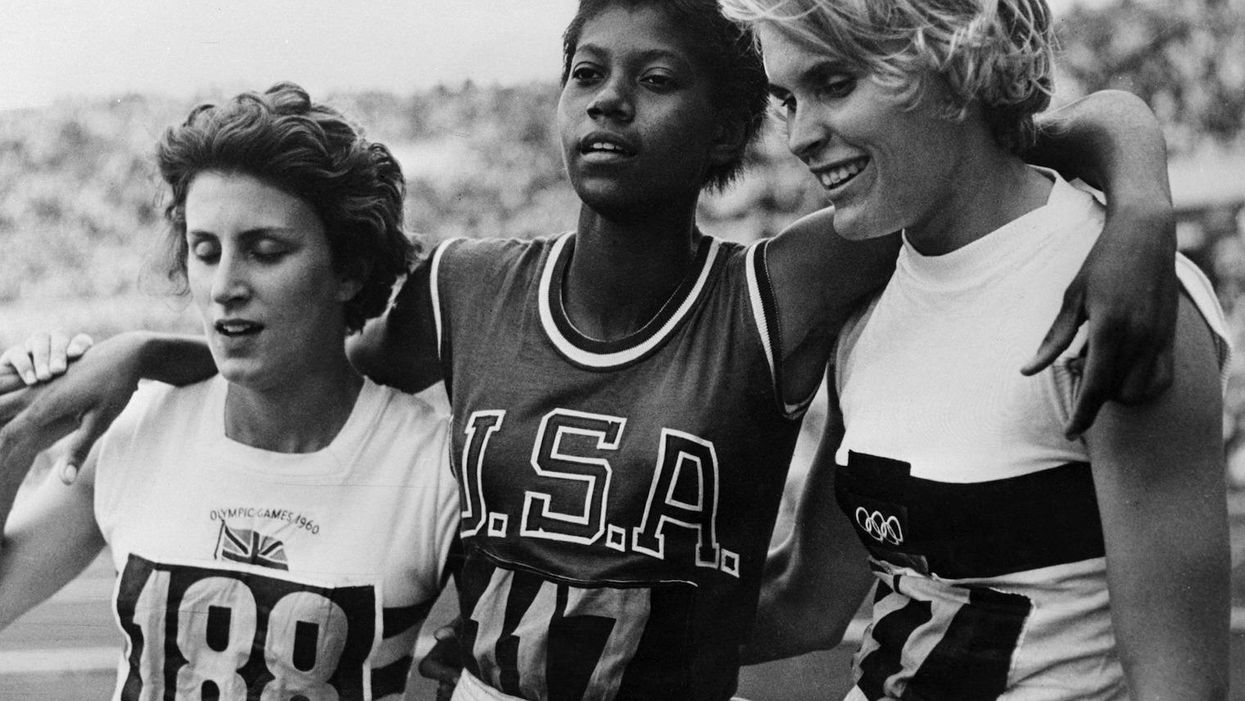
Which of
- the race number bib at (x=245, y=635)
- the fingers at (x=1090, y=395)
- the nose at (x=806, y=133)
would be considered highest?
the nose at (x=806, y=133)

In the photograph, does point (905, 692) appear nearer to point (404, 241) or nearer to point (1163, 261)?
point (1163, 261)

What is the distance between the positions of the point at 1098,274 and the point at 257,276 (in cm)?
105

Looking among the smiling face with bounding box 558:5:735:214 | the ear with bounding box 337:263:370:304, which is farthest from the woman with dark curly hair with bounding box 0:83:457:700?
the smiling face with bounding box 558:5:735:214

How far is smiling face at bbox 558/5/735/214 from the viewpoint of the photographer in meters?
1.40

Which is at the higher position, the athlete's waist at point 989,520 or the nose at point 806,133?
the nose at point 806,133

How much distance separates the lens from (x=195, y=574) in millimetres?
1640

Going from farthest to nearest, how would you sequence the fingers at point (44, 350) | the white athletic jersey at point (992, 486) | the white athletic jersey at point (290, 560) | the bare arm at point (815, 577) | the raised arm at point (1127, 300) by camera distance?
the fingers at point (44, 350) < the white athletic jersey at point (290, 560) < the bare arm at point (815, 577) < the white athletic jersey at point (992, 486) < the raised arm at point (1127, 300)

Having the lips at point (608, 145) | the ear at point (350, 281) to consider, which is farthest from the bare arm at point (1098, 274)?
the ear at point (350, 281)

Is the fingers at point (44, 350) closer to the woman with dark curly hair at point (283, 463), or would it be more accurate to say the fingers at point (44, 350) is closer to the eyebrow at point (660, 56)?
the woman with dark curly hair at point (283, 463)

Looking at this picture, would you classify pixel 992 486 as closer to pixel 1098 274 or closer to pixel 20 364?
pixel 1098 274

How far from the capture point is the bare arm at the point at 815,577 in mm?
1508

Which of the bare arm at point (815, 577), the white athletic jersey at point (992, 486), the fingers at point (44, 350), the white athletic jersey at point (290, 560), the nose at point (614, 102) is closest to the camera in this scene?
the white athletic jersey at point (992, 486)

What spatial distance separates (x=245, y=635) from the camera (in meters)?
1.61

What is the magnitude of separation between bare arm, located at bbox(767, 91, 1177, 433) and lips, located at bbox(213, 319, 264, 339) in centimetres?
69
